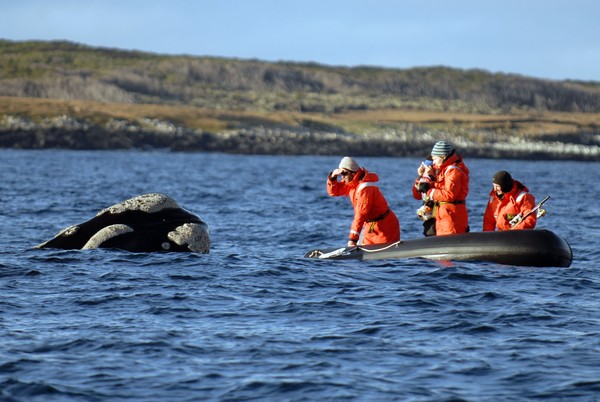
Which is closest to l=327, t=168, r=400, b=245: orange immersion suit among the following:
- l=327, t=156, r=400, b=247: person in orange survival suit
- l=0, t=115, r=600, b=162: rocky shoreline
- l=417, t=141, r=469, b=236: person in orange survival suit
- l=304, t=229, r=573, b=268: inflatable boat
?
l=327, t=156, r=400, b=247: person in orange survival suit

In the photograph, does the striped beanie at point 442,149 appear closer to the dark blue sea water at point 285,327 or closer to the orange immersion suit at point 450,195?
the orange immersion suit at point 450,195

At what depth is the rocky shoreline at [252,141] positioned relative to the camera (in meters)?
90.2

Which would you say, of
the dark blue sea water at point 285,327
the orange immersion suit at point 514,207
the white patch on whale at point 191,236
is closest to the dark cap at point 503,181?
the orange immersion suit at point 514,207

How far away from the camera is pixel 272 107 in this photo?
444ft

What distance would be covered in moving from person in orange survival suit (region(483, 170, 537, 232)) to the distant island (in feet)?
243

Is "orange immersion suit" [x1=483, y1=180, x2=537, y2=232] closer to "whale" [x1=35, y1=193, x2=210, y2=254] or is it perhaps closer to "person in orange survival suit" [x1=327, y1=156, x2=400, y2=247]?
"person in orange survival suit" [x1=327, y1=156, x2=400, y2=247]

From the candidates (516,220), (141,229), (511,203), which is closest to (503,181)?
(511,203)

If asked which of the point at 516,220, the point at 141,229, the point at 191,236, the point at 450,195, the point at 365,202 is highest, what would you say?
the point at 450,195

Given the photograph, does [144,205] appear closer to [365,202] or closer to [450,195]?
[365,202]

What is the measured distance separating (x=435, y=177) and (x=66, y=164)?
160 feet

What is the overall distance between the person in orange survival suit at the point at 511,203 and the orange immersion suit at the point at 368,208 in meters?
1.84

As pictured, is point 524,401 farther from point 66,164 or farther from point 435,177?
point 66,164

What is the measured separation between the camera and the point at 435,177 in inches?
715

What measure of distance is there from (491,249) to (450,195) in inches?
43.8
